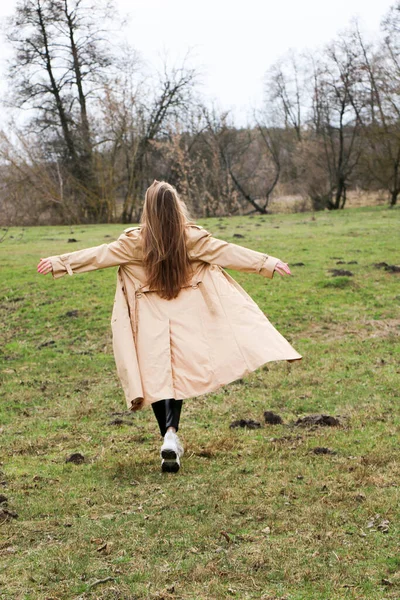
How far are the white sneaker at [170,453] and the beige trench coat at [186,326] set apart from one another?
0.31 metres

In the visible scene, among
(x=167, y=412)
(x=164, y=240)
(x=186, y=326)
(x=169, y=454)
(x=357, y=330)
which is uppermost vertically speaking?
(x=164, y=240)

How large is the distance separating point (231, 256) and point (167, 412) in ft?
4.40

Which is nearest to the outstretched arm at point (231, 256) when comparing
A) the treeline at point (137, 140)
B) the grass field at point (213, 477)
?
the grass field at point (213, 477)

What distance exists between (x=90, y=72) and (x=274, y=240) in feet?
73.3

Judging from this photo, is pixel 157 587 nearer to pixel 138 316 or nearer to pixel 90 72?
pixel 138 316

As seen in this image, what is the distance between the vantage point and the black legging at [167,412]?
18.0ft

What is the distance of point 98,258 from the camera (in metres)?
5.53

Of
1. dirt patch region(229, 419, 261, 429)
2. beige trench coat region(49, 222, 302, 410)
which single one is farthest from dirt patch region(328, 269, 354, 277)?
Answer: beige trench coat region(49, 222, 302, 410)

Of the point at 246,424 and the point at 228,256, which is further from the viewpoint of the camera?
the point at 246,424

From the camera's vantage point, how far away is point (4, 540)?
419 cm

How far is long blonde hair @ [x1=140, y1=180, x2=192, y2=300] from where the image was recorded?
5.45 m

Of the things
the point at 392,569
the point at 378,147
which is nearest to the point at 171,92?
the point at 378,147

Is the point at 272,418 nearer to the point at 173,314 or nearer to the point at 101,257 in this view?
the point at 173,314

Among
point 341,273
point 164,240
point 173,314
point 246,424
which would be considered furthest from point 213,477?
point 341,273
